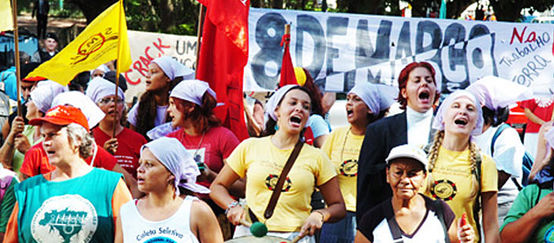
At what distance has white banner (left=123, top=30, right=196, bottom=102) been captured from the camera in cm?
1211

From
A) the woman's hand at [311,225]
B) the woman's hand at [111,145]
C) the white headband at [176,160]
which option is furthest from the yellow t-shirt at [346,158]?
the white headband at [176,160]

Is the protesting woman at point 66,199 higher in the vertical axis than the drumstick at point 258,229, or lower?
higher

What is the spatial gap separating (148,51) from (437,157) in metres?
8.18

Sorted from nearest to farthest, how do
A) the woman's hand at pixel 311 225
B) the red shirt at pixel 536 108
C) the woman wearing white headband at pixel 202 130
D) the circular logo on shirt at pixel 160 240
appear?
1. the circular logo on shirt at pixel 160 240
2. the woman's hand at pixel 311 225
3. the woman wearing white headband at pixel 202 130
4. the red shirt at pixel 536 108

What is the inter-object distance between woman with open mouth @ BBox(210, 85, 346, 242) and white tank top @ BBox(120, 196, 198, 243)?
866 millimetres

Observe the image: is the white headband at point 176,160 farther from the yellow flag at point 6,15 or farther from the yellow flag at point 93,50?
the yellow flag at point 6,15

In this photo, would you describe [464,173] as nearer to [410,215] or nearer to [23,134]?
[410,215]

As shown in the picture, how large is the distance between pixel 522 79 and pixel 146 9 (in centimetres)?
2246

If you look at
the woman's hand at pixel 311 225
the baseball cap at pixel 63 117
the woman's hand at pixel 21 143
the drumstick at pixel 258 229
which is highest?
the baseball cap at pixel 63 117

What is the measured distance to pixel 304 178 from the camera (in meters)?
5.27

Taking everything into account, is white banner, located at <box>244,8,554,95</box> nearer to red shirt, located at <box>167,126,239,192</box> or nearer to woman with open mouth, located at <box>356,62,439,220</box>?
red shirt, located at <box>167,126,239,192</box>

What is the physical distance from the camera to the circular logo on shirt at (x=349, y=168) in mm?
6316

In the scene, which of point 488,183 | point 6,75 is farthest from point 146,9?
point 488,183

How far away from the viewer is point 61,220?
4.43 m
